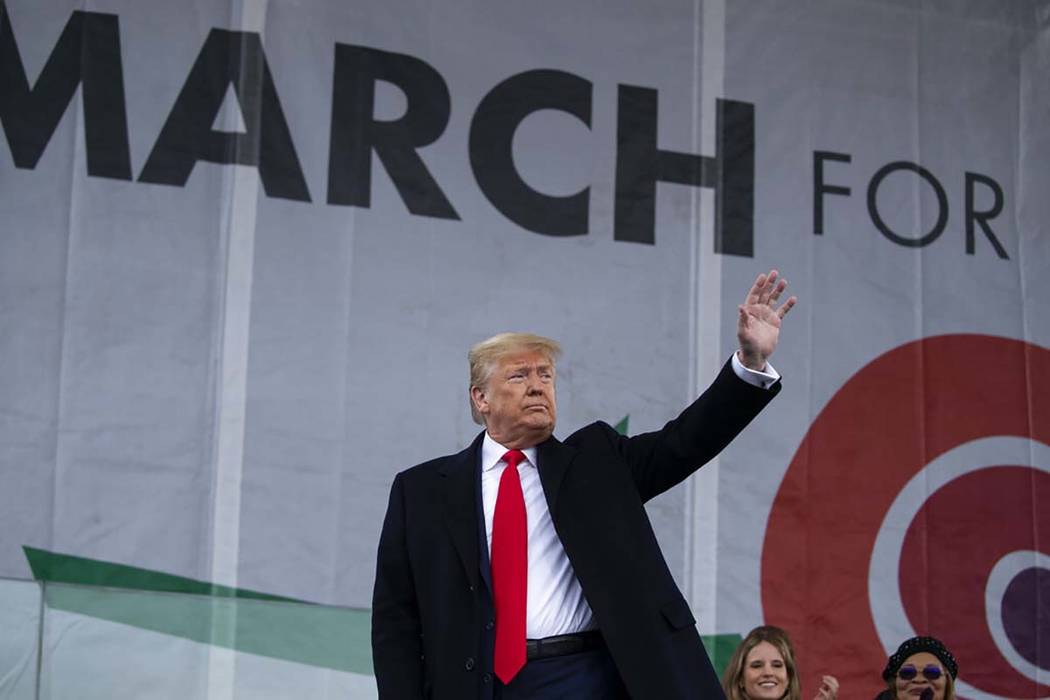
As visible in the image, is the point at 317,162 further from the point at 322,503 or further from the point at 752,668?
the point at 752,668

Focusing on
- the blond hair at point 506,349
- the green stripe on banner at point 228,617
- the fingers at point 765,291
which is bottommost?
the green stripe on banner at point 228,617

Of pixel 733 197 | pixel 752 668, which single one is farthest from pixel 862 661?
pixel 733 197

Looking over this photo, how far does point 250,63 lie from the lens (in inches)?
169

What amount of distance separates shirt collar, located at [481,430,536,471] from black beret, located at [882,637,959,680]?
6.32 ft

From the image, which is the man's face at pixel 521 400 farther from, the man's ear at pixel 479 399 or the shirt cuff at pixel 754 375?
the shirt cuff at pixel 754 375

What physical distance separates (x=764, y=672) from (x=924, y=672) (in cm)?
49

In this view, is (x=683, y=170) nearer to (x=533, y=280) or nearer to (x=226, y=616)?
(x=533, y=280)

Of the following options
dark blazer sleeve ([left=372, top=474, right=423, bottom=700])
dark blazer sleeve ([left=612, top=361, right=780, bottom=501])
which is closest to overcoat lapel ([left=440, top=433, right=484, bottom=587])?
dark blazer sleeve ([left=372, top=474, right=423, bottom=700])

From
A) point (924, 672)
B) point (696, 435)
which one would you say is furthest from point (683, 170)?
point (696, 435)

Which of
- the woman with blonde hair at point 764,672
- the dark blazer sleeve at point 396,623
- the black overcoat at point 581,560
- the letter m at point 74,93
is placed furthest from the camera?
the letter m at point 74,93

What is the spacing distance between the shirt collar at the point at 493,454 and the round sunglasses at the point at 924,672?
1.91 meters

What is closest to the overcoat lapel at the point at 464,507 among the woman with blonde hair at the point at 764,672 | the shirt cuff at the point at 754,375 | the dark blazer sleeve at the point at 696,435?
the dark blazer sleeve at the point at 696,435

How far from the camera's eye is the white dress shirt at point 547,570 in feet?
8.31

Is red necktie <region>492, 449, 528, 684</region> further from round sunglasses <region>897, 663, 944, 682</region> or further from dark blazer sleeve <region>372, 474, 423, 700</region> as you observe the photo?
round sunglasses <region>897, 663, 944, 682</region>
